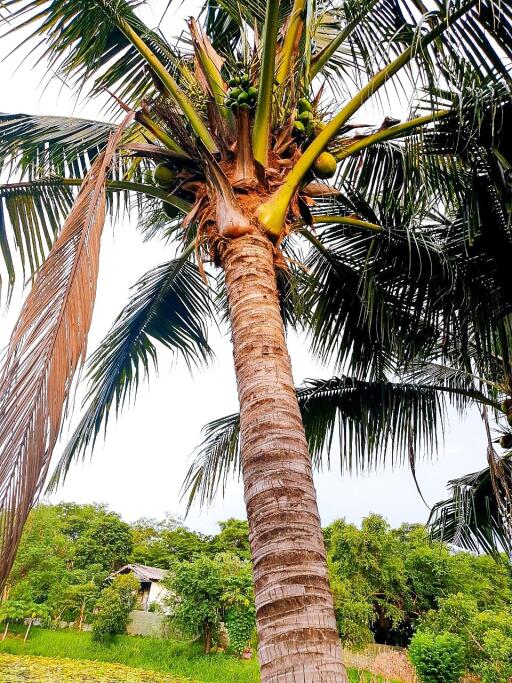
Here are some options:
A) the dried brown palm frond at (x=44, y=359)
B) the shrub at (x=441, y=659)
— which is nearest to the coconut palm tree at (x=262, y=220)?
the dried brown palm frond at (x=44, y=359)

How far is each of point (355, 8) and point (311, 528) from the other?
7.83 feet

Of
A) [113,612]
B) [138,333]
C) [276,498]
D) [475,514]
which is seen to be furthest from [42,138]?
[113,612]

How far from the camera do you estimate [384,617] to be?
15.5 meters

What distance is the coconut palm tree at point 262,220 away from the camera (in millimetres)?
1310

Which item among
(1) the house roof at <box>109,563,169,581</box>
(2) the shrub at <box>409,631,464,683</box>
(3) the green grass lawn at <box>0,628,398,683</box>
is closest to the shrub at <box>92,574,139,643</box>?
(3) the green grass lawn at <box>0,628,398,683</box>

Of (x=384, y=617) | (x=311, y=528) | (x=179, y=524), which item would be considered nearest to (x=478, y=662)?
(x=384, y=617)

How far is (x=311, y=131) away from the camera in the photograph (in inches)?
96.1

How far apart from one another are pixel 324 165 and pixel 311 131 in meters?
0.23

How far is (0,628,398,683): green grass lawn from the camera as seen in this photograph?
13.7 m

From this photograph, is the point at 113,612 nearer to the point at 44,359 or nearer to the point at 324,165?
the point at 324,165

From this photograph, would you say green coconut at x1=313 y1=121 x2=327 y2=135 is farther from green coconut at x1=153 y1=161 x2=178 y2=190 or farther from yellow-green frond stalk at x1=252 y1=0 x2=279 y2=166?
green coconut at x1=153 y1=161 x2=178 y2=190

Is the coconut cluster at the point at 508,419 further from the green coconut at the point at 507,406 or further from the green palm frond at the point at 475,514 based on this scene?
the green palm frond at the point at 475,514

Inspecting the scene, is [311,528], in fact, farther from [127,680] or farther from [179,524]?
[179,524]

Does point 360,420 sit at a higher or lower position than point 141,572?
lower
